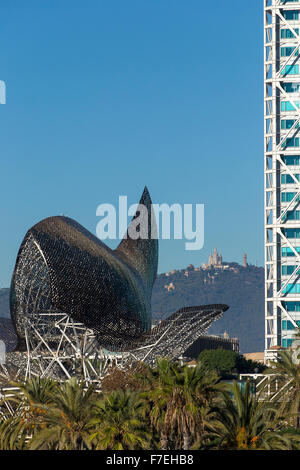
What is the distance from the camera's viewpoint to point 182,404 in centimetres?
5591

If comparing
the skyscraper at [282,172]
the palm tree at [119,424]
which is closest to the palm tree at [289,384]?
the palm tree at [119,424]

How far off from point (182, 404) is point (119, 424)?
14.4 ft

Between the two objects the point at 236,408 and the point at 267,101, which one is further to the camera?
the point at 267,101

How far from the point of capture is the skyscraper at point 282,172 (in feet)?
474

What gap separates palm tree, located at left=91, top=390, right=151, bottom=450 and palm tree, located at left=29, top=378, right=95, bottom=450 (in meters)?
0.62

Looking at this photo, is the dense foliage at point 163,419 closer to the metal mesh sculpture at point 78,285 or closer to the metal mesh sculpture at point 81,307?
the metal mesh sculpture at point 78,285

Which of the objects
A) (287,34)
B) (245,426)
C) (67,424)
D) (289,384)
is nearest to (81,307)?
(289,384)

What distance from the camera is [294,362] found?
77.7 m

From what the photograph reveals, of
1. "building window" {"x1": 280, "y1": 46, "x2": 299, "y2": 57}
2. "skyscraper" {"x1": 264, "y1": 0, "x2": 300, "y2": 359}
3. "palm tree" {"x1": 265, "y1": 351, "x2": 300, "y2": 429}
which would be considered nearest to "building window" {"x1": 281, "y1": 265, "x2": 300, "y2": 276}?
"skyscraper" {"x1": 264, "y1": 0, "x2": 300, "y2": 359}

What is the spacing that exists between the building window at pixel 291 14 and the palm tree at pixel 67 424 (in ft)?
348

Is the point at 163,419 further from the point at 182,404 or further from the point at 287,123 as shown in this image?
the point at 287,123
